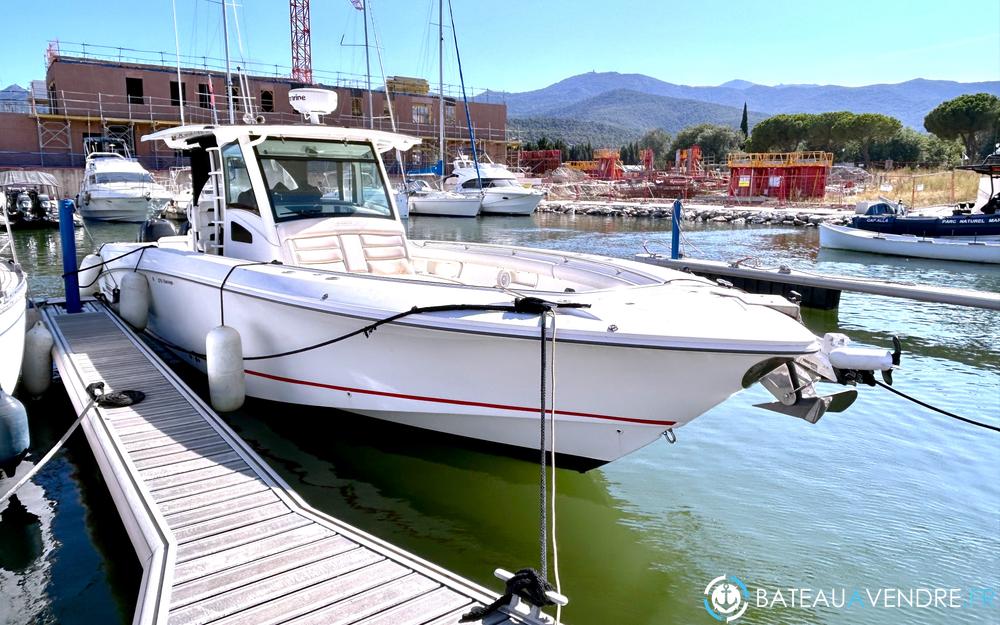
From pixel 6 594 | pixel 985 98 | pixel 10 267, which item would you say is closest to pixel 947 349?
pixel 6 594

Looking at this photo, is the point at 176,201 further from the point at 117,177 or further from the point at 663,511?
the point at 663,511

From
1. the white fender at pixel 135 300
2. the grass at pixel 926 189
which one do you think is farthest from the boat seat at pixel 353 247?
the grass at pixel 926 189

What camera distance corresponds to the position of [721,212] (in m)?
35.7

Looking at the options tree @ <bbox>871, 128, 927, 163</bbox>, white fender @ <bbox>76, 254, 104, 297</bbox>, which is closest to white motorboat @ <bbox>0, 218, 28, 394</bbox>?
white fender @ <bbox>76, 254, 104, 297</bbox>

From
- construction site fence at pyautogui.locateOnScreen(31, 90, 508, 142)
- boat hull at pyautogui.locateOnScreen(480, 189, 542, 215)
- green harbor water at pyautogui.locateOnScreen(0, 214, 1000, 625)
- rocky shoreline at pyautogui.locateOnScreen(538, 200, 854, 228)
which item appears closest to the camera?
green harbor water at pyautogui.locateOnScreen(0, 214, 1000, 625)

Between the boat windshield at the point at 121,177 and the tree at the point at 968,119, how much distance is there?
2091 inches

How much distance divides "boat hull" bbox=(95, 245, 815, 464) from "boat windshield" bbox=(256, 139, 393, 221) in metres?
1.04

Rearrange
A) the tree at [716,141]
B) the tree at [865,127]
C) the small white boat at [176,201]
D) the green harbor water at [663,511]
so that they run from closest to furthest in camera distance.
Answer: the green harbor water at [663,511]
the small white boat at [176,201]
the tree at [865,127]
the tree at [716,141]

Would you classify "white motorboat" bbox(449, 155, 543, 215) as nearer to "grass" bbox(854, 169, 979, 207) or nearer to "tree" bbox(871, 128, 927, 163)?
"grass" bbox(854, 169, 979, 207)

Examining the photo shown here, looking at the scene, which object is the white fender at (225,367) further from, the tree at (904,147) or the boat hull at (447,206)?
the tree at (904,147)

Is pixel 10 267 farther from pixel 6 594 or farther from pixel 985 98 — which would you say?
pixel 985 98

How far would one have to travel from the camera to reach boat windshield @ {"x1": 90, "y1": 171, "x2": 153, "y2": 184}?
27.4 metres

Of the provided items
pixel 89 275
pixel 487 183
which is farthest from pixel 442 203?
pixel 89 275

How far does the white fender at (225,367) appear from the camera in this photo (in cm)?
586
